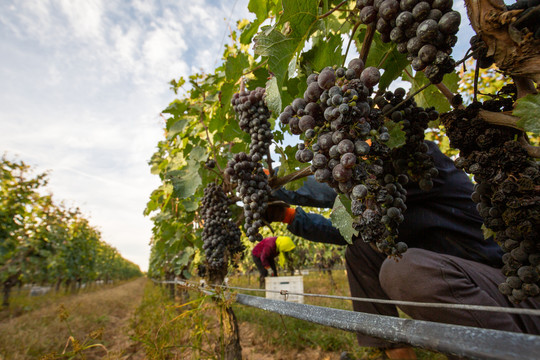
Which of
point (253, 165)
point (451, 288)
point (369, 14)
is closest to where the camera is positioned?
point (369, 14)

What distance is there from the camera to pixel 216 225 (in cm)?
242

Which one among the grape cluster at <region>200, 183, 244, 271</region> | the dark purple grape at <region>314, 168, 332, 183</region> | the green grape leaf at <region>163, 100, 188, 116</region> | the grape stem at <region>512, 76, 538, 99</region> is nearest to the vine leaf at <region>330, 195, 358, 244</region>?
the dark purple grape at <region>314, 168, 332, 183</region>

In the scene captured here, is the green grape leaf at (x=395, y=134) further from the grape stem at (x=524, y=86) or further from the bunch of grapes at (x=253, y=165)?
the bunch of grapes at (x=253, y=165)

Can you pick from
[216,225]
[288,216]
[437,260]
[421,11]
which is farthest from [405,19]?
[288,216]

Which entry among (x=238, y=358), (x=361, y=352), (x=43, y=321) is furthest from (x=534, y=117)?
(x=43, y=321)

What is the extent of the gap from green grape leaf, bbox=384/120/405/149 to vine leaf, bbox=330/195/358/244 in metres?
0.34

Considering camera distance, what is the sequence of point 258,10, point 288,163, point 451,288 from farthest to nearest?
point 288,163, point 258,10, point 451,288

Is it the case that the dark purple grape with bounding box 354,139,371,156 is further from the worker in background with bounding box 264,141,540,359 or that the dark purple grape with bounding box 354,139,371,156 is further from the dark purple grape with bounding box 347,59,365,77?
the worker in background with bounding box 264,141,540,359

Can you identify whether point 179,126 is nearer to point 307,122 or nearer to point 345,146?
point 307,122

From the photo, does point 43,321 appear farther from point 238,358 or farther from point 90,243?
point 90,243

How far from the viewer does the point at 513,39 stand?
0.70 meters

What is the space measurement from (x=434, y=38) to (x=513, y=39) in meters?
0.18

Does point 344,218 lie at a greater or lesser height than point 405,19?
lesser

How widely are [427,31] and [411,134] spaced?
0.56 metres
